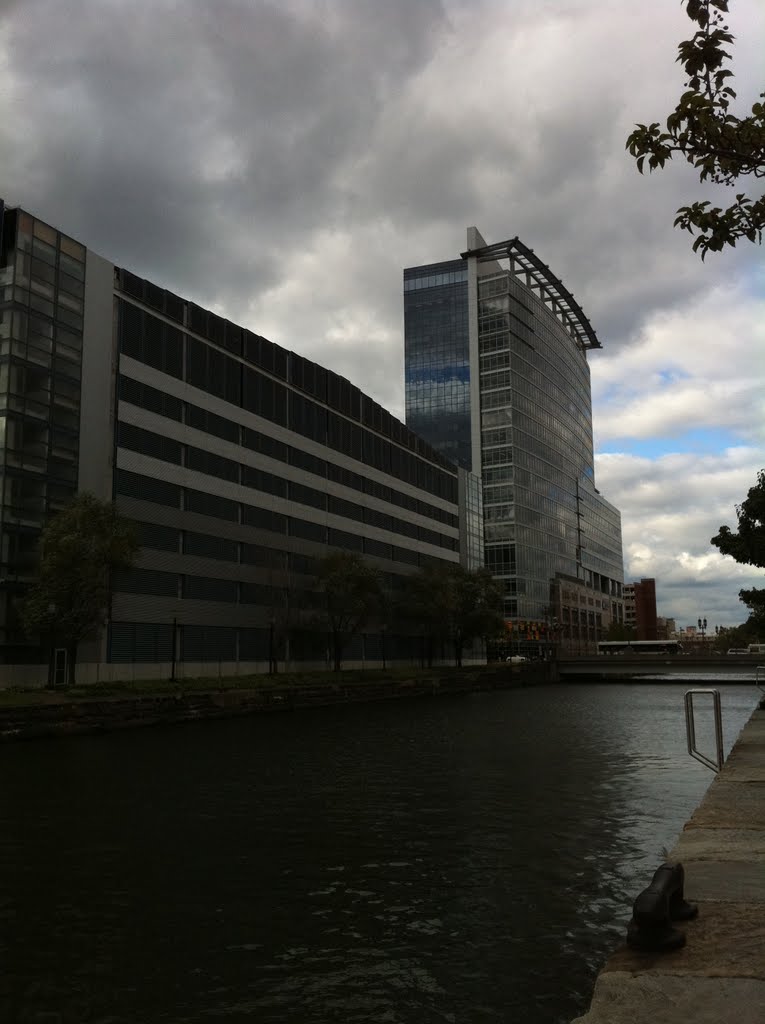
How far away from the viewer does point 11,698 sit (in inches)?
1710

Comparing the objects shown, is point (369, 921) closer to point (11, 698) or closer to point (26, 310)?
point (11, 698)

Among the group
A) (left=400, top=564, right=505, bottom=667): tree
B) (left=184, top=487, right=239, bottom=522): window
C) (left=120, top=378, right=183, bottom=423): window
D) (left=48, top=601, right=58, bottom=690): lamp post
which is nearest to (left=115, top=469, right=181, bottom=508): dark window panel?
(left=184, top=487, right=239, bottom=522): window

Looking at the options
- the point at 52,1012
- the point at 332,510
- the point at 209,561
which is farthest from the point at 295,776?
the point at 332,510

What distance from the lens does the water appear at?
9297 mm

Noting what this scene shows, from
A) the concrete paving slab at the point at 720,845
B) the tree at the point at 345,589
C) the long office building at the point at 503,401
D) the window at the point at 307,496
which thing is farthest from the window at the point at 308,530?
the concrete paving slab at the point at 720,845

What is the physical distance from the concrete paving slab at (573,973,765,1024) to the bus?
156m

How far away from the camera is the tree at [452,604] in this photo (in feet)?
345

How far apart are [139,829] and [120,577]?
160 feet

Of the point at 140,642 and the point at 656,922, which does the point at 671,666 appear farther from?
the point at 656,922

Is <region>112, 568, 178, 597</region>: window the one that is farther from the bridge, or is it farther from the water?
the bridge

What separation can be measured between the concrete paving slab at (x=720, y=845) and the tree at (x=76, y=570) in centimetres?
4748

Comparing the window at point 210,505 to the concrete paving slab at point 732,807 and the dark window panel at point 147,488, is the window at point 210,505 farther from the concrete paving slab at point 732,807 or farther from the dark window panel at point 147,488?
the concrete paving slab at point 732,807

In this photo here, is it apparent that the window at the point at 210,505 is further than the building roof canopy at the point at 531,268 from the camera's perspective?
No

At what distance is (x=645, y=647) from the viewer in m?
179
